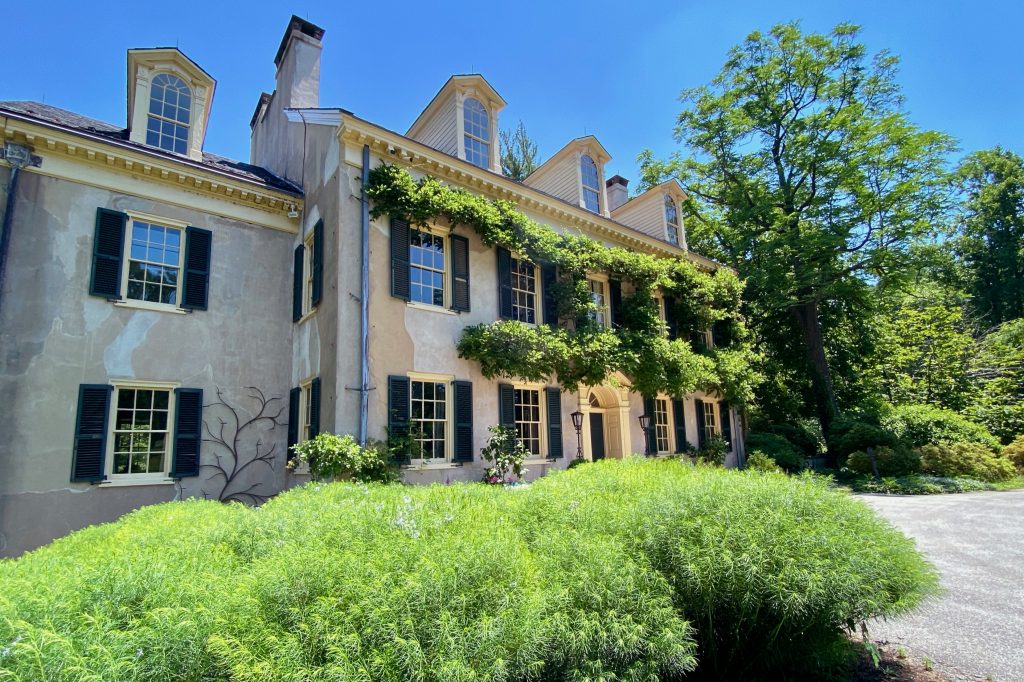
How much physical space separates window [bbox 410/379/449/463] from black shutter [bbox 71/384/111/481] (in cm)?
538

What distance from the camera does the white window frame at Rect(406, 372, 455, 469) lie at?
33.1 feet

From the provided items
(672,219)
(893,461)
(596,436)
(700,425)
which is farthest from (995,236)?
(596,436)

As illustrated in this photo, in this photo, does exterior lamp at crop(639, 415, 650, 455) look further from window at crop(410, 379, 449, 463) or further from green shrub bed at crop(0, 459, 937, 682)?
green shrub bed at crop(0, 459, 937, 682)

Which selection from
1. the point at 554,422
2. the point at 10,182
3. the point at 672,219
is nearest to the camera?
the point at 10,182

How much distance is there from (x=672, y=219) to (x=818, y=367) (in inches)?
330

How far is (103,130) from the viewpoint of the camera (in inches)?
425

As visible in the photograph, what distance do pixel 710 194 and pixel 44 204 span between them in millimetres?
22277

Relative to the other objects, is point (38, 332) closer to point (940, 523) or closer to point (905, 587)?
point (905, 587)

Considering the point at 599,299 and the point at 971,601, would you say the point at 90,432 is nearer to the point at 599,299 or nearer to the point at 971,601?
the point at 599,299

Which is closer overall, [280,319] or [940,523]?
[940,523]

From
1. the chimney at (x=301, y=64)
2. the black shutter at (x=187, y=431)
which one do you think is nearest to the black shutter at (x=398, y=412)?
the black shutter at (x=187, y=431)

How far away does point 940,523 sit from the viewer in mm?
9570

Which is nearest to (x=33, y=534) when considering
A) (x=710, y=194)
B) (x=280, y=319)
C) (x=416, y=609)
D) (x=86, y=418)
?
(x=86, y=418)

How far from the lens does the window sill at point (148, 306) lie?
9.70 m
